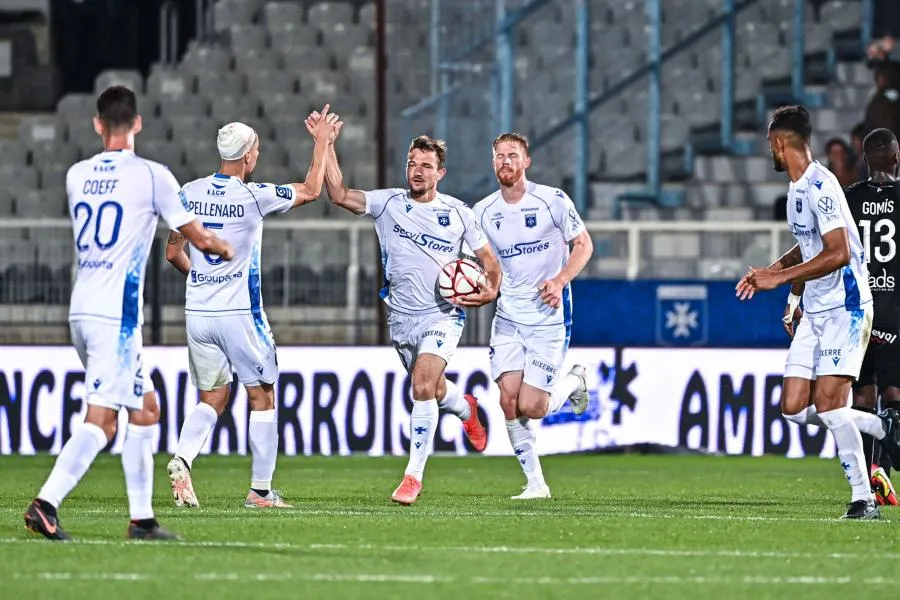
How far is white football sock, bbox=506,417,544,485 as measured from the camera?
12.1m

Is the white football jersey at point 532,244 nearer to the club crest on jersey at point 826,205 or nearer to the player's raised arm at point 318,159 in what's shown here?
the player's raised arm at point 318,159

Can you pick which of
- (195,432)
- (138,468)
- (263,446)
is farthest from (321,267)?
(138,468)

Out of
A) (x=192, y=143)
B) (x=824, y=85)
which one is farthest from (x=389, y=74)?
(x=824, y=85)

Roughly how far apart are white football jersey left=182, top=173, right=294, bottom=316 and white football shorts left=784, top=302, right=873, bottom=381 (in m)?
3.07

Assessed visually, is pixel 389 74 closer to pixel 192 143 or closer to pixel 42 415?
pixel 192 143

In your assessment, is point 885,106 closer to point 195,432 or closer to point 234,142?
point 234,142

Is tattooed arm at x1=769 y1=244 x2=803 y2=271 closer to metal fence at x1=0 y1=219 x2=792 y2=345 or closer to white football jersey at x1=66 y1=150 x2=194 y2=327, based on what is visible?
white football jersey at x1=66 y1=150 x2=194 y2=327

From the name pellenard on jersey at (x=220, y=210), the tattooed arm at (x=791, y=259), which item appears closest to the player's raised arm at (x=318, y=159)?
the name pellenard on jersey at (x=220, y=210)

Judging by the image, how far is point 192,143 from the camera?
25625mm

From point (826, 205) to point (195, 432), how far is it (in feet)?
13.1

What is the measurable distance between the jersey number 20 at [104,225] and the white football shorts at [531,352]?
3980 mm

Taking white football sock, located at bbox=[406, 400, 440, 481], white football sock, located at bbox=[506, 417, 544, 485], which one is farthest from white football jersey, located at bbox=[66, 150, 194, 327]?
white football sock, located at bbox=[506, 417, 544, 485]

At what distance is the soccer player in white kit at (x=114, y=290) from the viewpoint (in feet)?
28.4

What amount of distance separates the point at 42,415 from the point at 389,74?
9.65 metres
